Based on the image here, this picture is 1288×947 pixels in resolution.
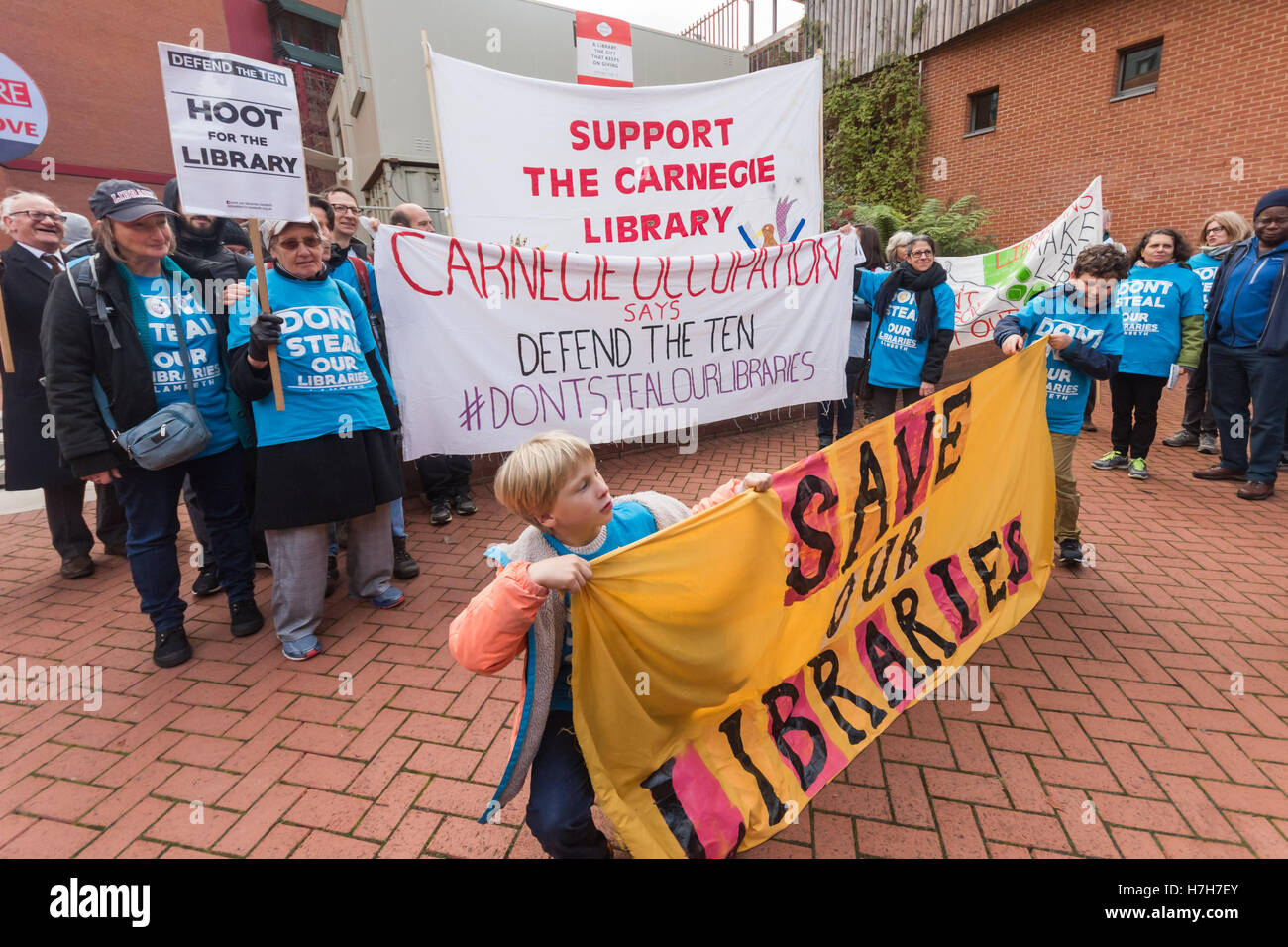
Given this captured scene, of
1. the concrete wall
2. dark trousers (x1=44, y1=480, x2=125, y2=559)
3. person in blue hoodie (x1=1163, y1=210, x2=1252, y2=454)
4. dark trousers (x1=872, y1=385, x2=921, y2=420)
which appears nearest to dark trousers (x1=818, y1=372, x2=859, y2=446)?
dark trousers (x1=872, y1=385, x2=921, y2=420)

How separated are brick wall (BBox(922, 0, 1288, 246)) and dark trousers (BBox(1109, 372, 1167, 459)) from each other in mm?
6346

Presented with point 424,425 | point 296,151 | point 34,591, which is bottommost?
point 34,591

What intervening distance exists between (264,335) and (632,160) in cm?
338

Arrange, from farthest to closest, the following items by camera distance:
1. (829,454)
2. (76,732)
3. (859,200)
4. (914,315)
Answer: (859,200) → (914,315) → (76,732) → (829,454)

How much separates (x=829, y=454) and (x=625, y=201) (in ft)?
12.2

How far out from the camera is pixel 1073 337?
3.42m

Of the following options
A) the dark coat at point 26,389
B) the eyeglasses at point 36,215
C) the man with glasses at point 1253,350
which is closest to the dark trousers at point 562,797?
the dark coat at point 26,389

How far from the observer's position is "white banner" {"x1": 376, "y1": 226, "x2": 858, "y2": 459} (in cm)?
399

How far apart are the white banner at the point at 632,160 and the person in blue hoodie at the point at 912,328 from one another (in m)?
1.37

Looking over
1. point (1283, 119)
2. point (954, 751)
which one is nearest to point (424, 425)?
point (954, 751)

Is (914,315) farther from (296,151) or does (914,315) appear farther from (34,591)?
(34,591)

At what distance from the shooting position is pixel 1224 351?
5.30 m

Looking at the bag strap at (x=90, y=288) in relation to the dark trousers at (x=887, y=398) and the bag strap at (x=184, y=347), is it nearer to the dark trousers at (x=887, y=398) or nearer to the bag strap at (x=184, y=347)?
the bag strap at (x=184, y=347)

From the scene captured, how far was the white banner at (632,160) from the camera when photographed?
181 inches
